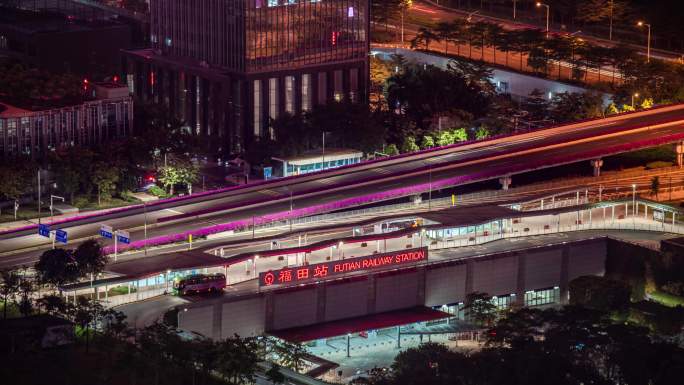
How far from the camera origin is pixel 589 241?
507ft

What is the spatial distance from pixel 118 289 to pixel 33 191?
38681 millimetres

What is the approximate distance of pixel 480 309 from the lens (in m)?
141

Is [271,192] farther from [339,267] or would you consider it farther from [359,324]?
[359,324]

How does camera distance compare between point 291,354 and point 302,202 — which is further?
point 302,202

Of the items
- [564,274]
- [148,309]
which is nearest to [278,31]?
[564,274]

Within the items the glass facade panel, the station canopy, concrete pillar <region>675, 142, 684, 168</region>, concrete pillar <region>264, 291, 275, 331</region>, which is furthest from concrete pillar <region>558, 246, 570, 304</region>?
the glass facade panel

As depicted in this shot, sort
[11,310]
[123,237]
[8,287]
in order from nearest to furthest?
[8,287], [11,310], [123,237]

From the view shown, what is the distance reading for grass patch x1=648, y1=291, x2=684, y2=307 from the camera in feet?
488

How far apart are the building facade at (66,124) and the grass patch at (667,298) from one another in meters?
64.6

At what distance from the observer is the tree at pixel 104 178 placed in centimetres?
17450

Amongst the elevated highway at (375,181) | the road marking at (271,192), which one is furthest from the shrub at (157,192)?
the road marking at (271,192)

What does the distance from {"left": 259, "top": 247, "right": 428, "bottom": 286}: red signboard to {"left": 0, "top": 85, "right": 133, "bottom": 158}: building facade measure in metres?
49.7

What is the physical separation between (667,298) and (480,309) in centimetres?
1861

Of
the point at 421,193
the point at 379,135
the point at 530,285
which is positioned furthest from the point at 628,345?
the point at 379,135
